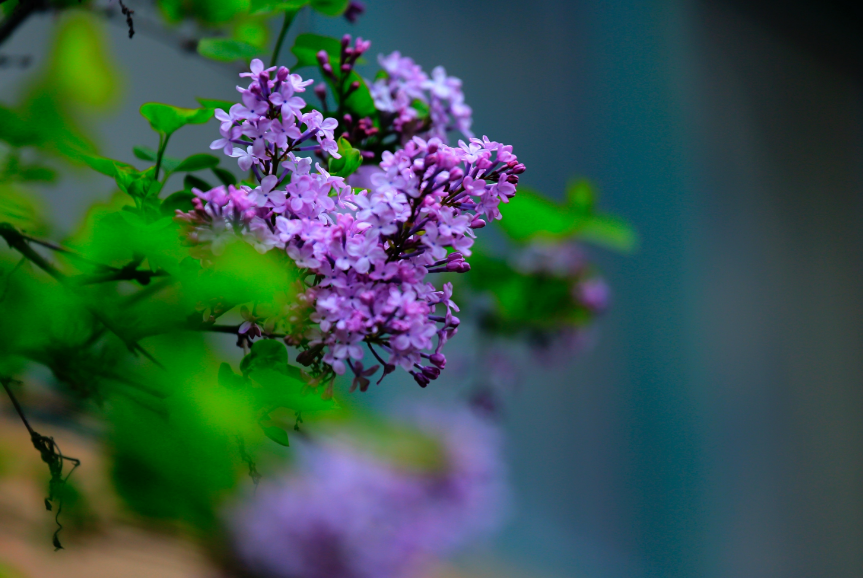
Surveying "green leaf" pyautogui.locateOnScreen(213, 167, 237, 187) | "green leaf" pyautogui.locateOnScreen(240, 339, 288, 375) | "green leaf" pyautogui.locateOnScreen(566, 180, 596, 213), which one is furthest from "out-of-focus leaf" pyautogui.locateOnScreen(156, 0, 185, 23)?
"green leaf" pyautogui.locateOnScreen(566, 180, 596, 213)

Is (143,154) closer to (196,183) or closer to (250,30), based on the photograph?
(196,183)

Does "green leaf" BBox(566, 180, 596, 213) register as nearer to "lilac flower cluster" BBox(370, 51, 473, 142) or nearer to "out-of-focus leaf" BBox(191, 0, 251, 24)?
"lilac flower cluster" BBox(370, 51, 473, 142)

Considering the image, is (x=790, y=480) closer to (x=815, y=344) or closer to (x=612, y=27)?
(x=815, y=344)

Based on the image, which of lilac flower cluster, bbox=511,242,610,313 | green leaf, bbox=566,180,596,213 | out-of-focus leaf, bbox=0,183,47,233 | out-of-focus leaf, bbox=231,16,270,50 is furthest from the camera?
lilac flower cluster, bbox=511,242,610,313

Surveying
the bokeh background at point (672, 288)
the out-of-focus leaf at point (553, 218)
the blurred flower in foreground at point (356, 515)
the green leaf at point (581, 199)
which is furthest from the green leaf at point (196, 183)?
the bokeh background at point (672, 288)

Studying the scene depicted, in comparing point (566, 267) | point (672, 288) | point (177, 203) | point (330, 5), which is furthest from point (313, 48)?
point (672, 288)
